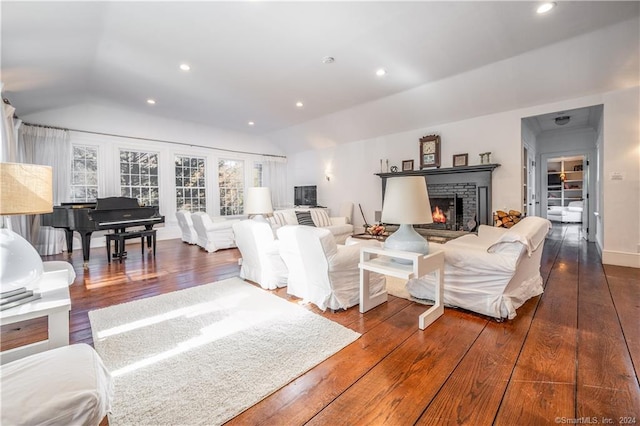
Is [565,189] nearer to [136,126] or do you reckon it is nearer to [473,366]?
[473,366]

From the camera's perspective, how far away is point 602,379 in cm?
162

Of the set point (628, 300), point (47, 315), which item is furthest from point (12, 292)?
point (628, 300)

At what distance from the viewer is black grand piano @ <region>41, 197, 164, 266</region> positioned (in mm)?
A: 4156

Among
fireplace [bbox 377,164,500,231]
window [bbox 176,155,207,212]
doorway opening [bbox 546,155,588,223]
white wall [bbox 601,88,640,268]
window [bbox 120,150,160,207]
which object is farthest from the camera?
doorway opening [bbox 546,155,588,223]

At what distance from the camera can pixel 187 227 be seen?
21.1 feet

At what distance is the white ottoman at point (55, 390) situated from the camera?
0.81m

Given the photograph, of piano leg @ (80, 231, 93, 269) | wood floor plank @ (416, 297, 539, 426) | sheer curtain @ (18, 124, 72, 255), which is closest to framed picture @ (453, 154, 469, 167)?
wood floor plank @ (416, 297, 539, 426)

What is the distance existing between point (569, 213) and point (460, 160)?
22.5 ft

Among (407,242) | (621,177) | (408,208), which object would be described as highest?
(621,177)

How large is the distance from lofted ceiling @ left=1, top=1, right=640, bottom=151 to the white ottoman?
10.5ft

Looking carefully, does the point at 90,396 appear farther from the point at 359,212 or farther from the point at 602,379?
the point at 359,212

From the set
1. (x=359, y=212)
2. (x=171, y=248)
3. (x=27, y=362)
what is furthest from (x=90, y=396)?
(x=359, y=212)

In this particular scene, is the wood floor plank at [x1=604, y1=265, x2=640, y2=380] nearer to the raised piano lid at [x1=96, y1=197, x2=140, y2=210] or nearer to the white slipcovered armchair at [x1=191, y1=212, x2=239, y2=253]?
the white slipcovered armchair at [x1=191, y1=212, x2=239, y2=253]

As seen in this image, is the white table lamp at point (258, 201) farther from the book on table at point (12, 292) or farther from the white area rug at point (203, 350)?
the book on table at point (12, 292)
